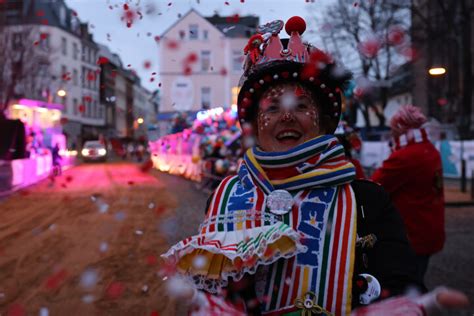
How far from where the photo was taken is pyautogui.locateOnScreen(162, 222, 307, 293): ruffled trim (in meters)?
1.42

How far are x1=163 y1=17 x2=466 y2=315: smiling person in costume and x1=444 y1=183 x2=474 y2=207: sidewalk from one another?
1172cm

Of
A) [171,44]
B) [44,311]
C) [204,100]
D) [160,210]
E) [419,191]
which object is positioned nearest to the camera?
[171,44]

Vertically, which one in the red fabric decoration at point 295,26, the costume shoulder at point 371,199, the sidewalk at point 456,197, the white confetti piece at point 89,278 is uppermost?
the red fabric decoration at point 295,26

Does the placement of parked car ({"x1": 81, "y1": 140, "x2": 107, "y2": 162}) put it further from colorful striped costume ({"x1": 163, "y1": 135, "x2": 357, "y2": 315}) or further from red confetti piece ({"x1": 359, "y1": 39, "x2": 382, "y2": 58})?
colorful striped costume ({"x1": 163, "y1": 135, "x2": 357, "y2": 315})

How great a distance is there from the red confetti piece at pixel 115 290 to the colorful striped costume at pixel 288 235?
3.71 m

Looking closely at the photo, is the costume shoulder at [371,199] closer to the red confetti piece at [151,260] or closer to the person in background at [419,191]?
the person in background at [419,191]

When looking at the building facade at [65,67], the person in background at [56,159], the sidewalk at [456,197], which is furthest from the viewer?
the person in background at [56,159]

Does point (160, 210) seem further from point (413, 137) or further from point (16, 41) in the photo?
point (16, 41)

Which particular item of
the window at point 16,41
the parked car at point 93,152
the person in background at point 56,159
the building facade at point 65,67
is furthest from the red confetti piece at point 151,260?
the parked car at point 93,152

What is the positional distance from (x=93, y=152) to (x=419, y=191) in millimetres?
35406

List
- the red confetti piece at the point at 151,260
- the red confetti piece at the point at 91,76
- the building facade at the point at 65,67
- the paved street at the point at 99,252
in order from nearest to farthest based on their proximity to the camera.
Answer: the red confetti piece at the point at 91,76 → the building facade at the point at 65,67 → the paved street at the point at 99,252 → the red confetti piece at the point at 151,260

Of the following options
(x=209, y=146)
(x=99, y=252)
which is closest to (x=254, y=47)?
(x=99, y=252)

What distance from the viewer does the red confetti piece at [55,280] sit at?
541 cm

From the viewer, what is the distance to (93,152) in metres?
37.0
